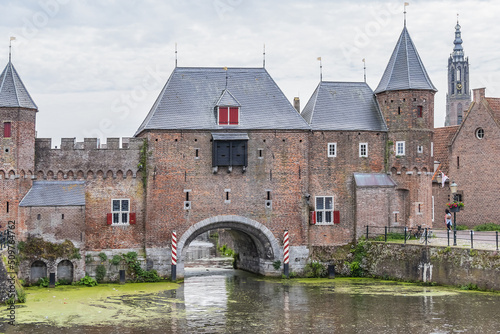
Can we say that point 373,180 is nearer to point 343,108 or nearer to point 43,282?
point 343,108

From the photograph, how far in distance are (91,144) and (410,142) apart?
1646 cm

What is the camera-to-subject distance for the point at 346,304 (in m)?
26.5

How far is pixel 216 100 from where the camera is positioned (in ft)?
115

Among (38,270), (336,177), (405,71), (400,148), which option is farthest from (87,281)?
(405,71)

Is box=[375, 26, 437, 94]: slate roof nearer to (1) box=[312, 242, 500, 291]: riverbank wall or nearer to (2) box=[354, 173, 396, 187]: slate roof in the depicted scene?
(2) box=[354, 173, 396, 187]: slate roof

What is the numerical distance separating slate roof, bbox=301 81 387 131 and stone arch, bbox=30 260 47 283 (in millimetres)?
15091

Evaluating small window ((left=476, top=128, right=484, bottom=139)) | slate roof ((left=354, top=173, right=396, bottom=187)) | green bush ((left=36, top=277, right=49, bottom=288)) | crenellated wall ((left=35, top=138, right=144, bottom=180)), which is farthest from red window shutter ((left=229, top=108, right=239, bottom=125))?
small window ((left=476, top=128, right=484, bottom=139))

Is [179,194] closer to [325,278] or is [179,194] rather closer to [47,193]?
[47,193]

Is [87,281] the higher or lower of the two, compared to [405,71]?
lower

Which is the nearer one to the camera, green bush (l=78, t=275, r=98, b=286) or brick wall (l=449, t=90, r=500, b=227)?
green bush (l=78, t=275, r=98, b=286)

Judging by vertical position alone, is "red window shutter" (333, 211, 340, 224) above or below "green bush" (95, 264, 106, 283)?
above

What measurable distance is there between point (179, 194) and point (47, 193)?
248 inches

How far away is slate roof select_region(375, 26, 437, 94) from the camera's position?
3572 centimetres

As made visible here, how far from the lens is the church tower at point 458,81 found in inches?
3457
